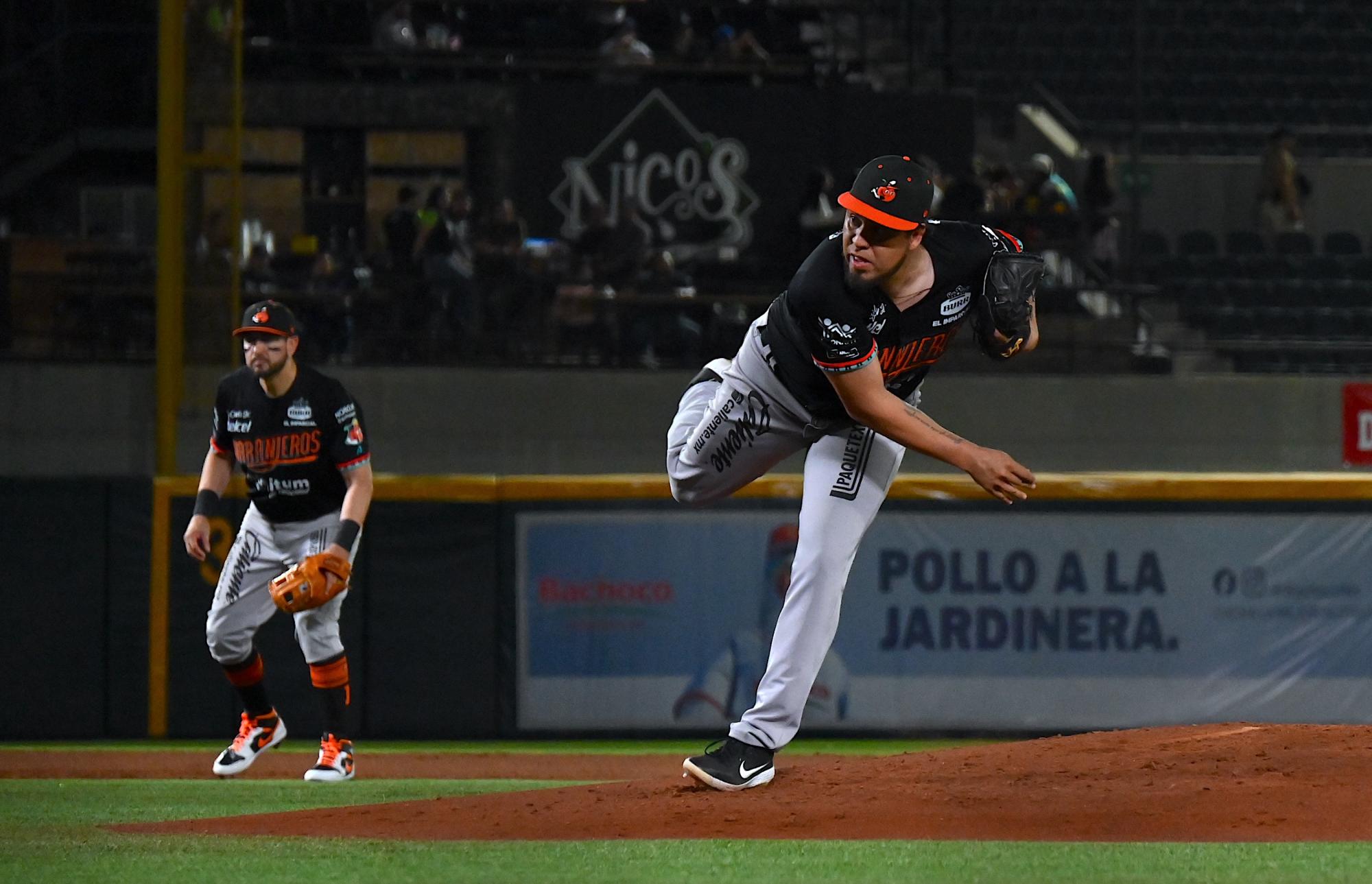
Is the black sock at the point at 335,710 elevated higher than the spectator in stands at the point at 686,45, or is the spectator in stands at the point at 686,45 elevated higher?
the spectator in stands at the point at 686,45

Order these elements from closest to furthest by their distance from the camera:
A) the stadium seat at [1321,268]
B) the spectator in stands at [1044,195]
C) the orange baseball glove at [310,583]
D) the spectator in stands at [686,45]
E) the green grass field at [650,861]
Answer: the green grass field at [650,861] < the orange baseball glove at [310,583] < the spectator in stands at [1044,195] < the stadium seat at [1321,268] < the spectator in stands at [686,45]

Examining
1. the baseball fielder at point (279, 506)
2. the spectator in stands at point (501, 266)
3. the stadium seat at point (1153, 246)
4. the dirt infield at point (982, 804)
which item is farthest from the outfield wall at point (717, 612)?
the stadium seat at point (1153, 246)

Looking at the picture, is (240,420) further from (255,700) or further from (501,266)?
(501,266)

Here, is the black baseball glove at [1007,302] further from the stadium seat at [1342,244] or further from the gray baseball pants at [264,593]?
the stadium seat at [1342,244]

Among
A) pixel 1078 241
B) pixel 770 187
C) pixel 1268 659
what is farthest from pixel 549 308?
pixel 1268 659

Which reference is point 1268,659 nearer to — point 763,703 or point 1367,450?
point 1367,450

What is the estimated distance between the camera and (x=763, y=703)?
512 cm

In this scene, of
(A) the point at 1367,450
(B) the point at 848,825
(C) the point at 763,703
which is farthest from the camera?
(A) the point at 1367,450

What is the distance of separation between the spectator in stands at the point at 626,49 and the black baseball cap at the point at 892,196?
10.3 m

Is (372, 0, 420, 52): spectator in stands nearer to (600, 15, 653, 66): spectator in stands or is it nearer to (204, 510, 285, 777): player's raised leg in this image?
(600, 15, 653, 66): spectator in stands

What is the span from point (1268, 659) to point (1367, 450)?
224 centimetres

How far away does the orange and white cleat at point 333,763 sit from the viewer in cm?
727

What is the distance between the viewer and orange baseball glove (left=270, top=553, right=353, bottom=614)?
702cm

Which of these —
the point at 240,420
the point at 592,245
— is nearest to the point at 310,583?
the point at 240,420
